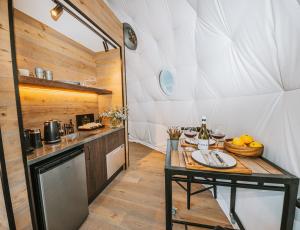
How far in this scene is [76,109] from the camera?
2279 millimetres

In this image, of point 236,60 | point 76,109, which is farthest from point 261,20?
point 76,109

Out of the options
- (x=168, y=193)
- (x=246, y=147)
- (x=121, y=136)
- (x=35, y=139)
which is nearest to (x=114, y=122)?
(x=121, y=136)

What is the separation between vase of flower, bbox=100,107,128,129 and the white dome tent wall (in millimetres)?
1235

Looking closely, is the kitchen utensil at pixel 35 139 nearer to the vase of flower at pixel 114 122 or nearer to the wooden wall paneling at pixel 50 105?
the wooden wall paneling at pixel 50 105

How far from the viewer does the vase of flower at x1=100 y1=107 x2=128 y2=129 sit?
2.38m

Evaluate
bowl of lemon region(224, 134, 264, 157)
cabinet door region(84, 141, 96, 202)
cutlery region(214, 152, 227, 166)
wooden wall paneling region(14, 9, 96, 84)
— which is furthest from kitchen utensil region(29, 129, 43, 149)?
bowl of lemon region(224, 134, 264, 157)

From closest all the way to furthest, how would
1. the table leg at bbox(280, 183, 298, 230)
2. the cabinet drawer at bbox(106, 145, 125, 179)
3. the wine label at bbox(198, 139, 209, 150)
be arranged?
the table leg at bbox(280, 183, 298, 230) → the wine label at bbox(198, 139, 209, 150) → the cabinet drawer at bbox(106, 145, 125, 179)

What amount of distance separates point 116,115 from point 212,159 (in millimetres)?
1788

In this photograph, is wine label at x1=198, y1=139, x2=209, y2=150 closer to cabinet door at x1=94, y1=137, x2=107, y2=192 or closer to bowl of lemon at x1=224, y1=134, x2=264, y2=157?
bowl of lemon at x1=224, y1=134, x2=264, y2=157

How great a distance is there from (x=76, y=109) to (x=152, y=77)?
76.6 inches

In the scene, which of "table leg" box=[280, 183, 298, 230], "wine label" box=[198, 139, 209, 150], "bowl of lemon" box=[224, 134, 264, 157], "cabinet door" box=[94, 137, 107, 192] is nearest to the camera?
"table leg" box=[280, 183, 298, 230]

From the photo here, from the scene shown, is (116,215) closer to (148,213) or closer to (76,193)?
(148,213)

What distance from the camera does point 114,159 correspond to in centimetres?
227

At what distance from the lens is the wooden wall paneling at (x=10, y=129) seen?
0.80 m
